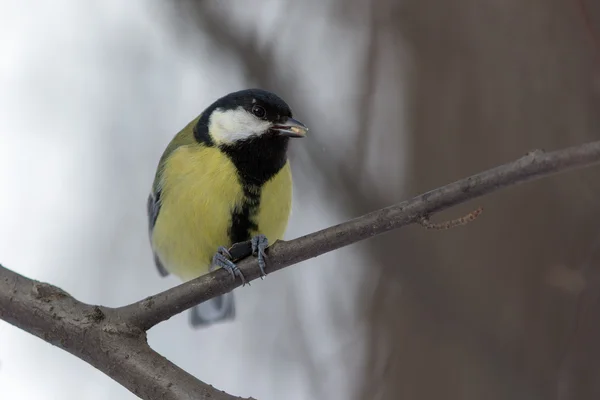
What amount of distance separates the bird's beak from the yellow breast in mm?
111

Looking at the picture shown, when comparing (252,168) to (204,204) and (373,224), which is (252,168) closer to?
(204,204)

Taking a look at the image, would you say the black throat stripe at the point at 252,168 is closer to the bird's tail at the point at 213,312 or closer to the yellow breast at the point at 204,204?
the yellow breast at the point at 204,204

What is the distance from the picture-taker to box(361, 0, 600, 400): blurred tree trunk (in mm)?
1825

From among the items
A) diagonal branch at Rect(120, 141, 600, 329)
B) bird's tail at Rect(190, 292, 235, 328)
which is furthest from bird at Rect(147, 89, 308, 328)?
diagonal branch at Rect(120, 141, 600, 329)

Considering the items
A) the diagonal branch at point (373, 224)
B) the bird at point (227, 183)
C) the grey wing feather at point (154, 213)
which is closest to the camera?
the diagonal branch at point (373, 224)

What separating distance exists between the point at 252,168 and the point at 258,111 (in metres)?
0.19

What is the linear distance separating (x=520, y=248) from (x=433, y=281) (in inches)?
10.5

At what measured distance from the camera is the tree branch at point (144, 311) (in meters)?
1.19

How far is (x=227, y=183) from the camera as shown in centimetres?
192

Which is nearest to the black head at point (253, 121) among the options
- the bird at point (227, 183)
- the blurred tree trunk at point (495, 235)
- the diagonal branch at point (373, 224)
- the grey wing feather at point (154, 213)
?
the bird at point (227, 183)

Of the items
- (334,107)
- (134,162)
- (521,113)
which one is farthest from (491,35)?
(134,162)

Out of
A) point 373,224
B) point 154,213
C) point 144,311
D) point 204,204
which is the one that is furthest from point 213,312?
point 373,224

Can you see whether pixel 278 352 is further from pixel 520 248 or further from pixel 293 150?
pixel 520 248

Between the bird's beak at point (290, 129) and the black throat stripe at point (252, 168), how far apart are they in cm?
3
